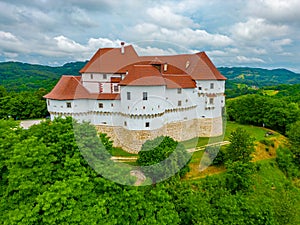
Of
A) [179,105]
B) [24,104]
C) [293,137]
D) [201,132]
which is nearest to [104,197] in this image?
[179,105]

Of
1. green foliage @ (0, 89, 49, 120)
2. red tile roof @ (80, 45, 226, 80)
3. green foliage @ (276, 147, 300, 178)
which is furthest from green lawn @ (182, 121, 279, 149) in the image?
green foliage @ (0, 89, 49, 120)

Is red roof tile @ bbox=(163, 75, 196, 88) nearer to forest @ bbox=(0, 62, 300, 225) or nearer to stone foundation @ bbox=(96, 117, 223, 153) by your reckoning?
stone foundation @ bbox=(96, 117, 223, 153)

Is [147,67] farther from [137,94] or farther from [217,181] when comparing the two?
[217,181]

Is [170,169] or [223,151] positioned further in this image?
[223,151]

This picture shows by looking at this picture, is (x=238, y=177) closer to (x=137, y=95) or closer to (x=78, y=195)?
(x=137, y=95)

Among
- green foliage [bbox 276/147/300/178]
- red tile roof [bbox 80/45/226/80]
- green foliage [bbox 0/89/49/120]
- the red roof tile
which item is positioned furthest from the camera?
green foliage [bbox 0/89/49/120]

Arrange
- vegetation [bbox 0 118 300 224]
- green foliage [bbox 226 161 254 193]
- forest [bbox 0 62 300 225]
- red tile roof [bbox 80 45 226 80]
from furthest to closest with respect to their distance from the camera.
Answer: red tile roof [bbox 80 45 226 80] < green foliage [bbox 226 161 254 193] < forest [bbox 0 62 300 225] < vegetation [bbox 0 118 300 224]

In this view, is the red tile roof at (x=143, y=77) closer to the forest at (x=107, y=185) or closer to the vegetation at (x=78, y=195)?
the forest at (x=107, y=185)
